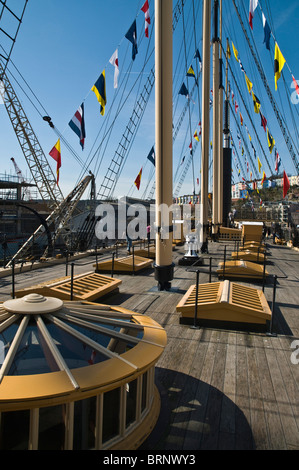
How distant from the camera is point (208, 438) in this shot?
114 inches

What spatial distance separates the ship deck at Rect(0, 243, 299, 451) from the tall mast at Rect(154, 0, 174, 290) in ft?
7.04

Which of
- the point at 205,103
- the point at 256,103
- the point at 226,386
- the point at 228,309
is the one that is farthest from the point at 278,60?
the point at 226,386

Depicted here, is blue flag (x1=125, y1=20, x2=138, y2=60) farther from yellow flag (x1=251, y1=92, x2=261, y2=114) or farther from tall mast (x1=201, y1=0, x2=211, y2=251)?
yellow flag (x1=251, y1=92, x2=261, y2=114)

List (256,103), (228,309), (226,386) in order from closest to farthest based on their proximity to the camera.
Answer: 1. (226,386)
2. (228,309)
3. (256,103)

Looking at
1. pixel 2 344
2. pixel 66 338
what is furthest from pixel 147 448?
pixel 2 344

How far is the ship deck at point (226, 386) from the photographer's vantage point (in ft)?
9.61

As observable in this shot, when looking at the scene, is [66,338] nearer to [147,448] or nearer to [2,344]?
[2,344]

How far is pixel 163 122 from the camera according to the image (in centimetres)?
776

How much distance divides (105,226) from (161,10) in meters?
24.8

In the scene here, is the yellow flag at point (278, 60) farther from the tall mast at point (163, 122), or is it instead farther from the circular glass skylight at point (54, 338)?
the circular glass skylight at point (54, 338)

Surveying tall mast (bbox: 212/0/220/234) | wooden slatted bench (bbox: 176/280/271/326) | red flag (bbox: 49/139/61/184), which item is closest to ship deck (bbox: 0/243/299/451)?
wooden slatted bench (bbox: 176/280/271/326)

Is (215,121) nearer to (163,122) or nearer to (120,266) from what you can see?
(120,266)

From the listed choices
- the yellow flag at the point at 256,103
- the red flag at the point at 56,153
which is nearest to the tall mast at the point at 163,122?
the red flag at the point at 56,153

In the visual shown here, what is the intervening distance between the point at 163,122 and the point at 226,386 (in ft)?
20.9
